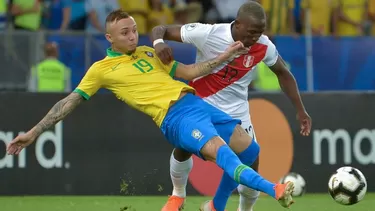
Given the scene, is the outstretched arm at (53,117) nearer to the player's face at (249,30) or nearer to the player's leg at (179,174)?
the player's leg at (179,174)

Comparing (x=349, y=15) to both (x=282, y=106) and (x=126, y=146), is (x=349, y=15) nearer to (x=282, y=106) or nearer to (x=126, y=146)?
(x=282, y=106)

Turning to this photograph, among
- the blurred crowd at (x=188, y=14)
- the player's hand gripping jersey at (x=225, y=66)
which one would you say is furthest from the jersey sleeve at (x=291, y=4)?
the player's hand gripping jersey at (x=225, y=66)

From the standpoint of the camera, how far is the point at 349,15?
1848cm

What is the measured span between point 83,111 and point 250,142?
495 centimetres

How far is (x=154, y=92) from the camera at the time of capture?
364 inches

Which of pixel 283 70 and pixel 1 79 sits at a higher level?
pixel 283 70

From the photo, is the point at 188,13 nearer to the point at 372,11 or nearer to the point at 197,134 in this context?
the point at 372,11

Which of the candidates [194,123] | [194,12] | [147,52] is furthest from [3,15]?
[194,123]

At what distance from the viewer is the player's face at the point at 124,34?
9.35 metres

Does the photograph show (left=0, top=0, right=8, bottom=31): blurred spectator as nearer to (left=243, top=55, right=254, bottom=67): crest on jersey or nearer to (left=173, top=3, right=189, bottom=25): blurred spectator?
(left=173, top=3, right=189, bottom=25): blurred spectator

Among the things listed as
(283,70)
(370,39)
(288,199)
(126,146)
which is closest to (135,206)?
(126,146)

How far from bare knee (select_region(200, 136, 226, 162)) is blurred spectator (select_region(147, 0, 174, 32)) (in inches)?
359

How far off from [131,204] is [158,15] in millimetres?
6210

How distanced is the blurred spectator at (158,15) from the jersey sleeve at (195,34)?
7.94 meters
